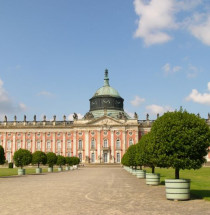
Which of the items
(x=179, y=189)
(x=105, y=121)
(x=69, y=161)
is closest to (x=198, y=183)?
(x=179, y=189)

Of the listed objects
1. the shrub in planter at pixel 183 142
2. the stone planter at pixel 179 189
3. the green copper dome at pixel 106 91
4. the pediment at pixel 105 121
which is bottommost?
the stone planter at pixel 179 189

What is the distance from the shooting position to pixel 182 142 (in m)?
15.8

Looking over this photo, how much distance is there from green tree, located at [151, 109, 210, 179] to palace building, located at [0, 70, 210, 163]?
229ft

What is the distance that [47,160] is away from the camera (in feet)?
172

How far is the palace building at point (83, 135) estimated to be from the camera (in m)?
86.8

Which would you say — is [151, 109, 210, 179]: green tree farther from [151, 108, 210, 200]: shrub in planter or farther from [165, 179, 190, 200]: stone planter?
[165, 179, 190, 200]: stone planter

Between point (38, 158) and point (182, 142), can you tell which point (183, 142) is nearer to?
point (182, 142)

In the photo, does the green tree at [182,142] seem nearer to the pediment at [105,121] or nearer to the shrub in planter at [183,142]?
the shrub in planter at [183,142]

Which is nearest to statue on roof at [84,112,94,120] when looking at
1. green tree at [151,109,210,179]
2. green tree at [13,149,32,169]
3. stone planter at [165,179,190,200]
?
green tree at [13,149,32,169]

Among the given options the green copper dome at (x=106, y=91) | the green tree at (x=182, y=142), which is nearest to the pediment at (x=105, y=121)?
the green copper dome at (x=106, y=91)

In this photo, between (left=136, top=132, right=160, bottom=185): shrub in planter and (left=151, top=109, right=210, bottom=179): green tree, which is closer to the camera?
(left=151, top=109, right=210, bottom=179): green tree

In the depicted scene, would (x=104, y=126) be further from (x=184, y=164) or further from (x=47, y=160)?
(x=184, y=164)

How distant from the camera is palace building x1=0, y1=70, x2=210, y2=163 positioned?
86.8 meters

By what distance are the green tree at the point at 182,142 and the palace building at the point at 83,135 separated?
2749 inches
